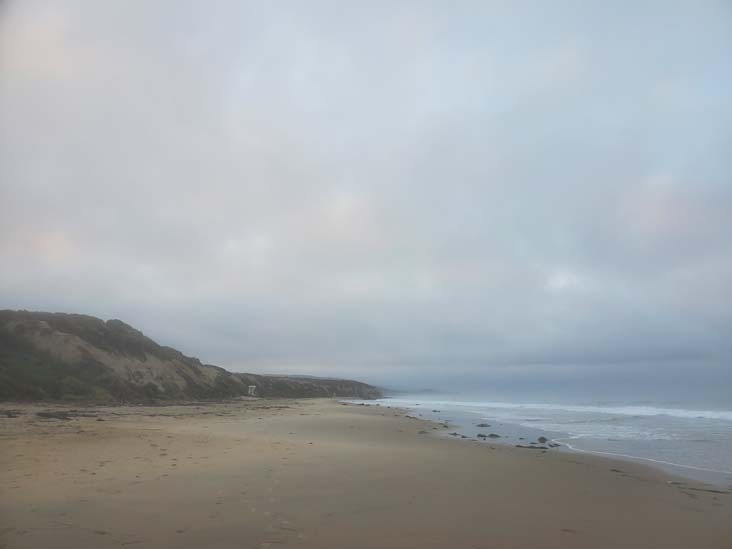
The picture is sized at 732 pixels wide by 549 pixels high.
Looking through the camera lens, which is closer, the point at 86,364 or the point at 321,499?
the point at 321,499

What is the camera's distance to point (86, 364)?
115ft

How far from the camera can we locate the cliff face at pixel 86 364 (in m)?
29.3

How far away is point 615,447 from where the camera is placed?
17.9 metres

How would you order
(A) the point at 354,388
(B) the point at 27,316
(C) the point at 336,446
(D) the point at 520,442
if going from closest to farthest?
(C) the point at 336,446
(D) the point at 520,442
(B) the point at 27,316
(A) the point at 354,388

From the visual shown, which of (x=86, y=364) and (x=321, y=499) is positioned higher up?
(x=86, y=364)

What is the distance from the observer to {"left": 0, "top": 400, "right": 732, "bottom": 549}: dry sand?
589cm

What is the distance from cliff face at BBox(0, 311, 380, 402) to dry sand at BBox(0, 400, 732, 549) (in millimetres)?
18899

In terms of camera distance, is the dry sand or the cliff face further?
the cliff face

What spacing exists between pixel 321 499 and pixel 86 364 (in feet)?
114

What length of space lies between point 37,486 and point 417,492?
6.62 meters

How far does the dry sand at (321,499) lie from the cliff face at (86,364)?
1890 cm

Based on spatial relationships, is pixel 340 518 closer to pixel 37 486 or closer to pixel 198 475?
pixel 198 475

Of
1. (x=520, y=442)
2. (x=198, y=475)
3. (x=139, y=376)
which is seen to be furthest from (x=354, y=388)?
(x=198, y=475)

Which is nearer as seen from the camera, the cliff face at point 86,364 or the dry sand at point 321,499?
the dry sand at point 321,499
